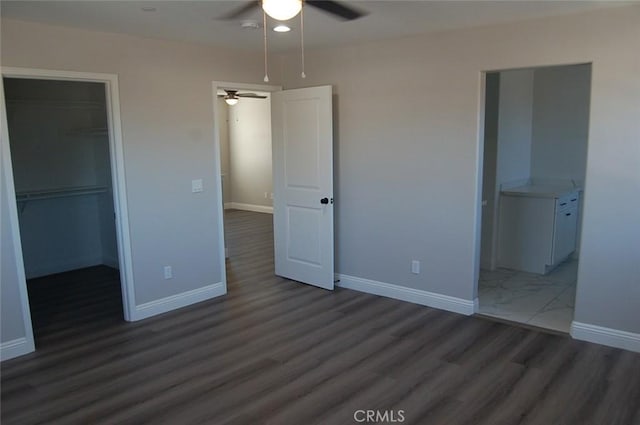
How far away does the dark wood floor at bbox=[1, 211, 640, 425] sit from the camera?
108 inches

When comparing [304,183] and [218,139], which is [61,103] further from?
[304,183]

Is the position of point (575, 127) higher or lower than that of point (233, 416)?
higher

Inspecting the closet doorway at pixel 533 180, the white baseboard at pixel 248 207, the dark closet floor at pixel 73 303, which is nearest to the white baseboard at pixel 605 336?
the closet doorway at pixel 533 180

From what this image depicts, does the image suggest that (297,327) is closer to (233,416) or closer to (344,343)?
(344,343)

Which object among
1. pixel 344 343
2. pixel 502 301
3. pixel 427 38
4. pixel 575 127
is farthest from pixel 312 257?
pixel 575 127

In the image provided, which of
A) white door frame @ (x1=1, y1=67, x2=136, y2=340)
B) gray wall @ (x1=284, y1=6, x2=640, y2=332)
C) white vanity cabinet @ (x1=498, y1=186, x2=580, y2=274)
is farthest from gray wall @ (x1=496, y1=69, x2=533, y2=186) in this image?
white door frame @ (x1=1, y1=67, x2=136, y2=340)

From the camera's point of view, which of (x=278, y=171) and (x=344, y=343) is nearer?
(x=344, y=343)

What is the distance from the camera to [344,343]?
3662 mm

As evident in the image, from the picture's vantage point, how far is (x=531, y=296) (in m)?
4.59

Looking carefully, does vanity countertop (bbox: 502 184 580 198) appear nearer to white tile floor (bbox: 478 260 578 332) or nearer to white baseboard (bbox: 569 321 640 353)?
white tile floor (bbox: 478 260 578 332)

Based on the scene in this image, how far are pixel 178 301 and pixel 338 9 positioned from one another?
9.85 feet

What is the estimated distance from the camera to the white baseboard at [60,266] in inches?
217

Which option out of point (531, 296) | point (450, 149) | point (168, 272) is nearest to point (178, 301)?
point (168, 272)

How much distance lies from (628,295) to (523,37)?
2.09 metres
